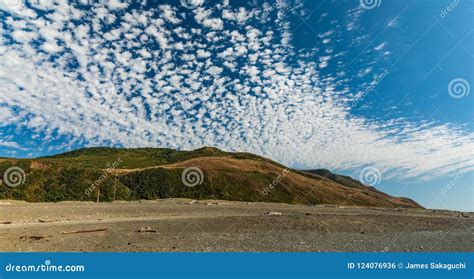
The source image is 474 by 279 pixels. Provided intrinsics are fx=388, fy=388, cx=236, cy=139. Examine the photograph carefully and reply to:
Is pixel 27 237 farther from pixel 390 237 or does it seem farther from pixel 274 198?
pixel 274 198

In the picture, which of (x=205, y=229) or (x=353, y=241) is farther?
(x=205, y=229)

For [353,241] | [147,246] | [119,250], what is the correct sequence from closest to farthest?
[119,250] < [147,246] < [353,241]

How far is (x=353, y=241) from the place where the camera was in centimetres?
1934

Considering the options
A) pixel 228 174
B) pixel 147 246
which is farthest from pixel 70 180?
pixel 147 246

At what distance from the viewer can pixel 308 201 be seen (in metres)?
90.8

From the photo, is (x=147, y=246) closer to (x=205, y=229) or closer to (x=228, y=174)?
(x=205, y=229)

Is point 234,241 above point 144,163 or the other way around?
the other way around

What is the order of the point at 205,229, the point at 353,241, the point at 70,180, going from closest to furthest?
the point at 353,241, the point at 205,229, the point at 70,180

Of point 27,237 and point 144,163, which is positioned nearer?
point 27,237

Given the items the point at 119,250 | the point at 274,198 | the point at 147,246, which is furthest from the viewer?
the point at 274,198

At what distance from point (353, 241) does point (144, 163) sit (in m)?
112

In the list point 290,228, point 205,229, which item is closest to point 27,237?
point 205,229

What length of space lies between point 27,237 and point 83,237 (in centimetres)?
271

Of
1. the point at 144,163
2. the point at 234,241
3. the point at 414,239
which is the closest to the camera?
the point at 234,241
